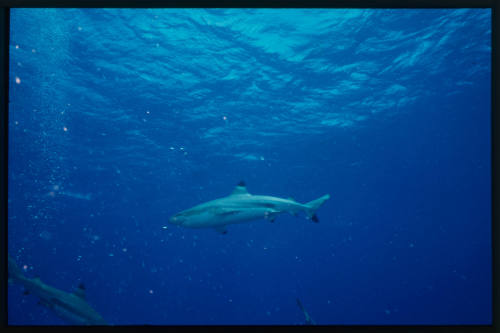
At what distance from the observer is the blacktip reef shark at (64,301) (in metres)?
5.16

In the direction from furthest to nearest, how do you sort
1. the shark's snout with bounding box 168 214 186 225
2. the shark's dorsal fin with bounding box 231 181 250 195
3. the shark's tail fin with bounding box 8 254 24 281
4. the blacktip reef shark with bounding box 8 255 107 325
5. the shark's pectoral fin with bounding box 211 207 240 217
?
the shark's dorsal fin with bounding box 231 181 250 195 < the shark's pectoral fin with bounding box 211 207 240 217 < the shark's snout with bounding box 168 214 186 225 < the blacktip reef shark with bounding box 8 255 107 325 < the shark's tail fin with bounding box 8 254 24 281

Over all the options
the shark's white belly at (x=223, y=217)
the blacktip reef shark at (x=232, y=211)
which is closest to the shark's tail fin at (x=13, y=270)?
the blacktip reef shark at (x=232, y=211)

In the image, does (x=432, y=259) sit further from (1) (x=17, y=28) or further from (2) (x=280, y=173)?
(1) (x=17, y=28)

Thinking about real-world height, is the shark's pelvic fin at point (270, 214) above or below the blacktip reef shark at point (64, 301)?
above

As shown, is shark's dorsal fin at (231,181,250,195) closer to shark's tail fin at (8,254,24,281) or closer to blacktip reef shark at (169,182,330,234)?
blacktip reef shark at (169,182,330,234)

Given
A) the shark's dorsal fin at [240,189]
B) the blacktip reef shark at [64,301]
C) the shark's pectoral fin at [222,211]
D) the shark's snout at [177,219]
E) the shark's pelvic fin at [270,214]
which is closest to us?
the blacktip reef shark at [64,301]

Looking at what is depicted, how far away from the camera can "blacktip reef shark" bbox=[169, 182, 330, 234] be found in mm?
5676

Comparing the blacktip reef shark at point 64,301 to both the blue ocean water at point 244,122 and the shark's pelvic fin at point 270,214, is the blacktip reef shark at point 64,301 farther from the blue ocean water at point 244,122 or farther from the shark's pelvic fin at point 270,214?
the shark's pelvic fin at point 270,214

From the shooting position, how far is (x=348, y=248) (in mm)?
55125

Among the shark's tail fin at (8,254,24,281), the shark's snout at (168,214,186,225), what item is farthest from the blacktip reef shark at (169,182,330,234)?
the shark's tail fin at (8,254,24,281)

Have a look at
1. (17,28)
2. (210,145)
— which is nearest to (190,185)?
(210,145)

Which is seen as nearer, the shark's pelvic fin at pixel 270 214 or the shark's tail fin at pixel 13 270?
the shark's tail fin at pixel 13 270

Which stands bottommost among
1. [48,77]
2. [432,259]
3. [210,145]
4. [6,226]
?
[432,259]

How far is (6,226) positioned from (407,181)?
28694 millimetres
